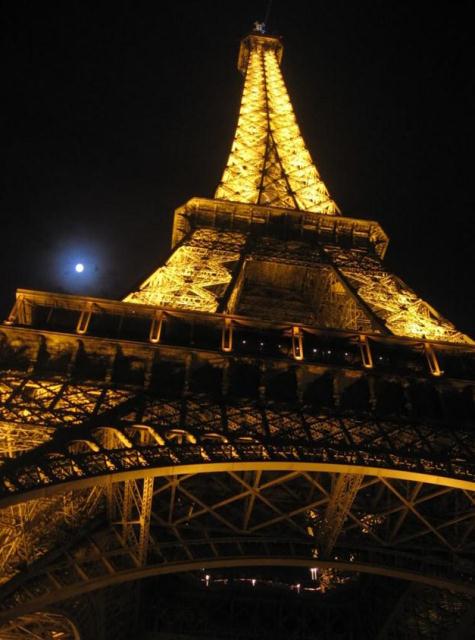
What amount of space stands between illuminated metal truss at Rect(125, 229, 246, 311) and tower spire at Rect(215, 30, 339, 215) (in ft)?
14.9

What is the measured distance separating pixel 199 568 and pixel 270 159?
28.3m

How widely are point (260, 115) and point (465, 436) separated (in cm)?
3284

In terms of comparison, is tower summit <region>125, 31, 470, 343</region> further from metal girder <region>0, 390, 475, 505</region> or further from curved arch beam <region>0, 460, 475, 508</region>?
curved arch beam <region>0, 460, 475, 508</region>

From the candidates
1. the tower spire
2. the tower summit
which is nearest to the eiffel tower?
the tower summit

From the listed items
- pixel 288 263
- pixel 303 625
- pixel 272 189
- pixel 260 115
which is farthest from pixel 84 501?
pixel 260 115

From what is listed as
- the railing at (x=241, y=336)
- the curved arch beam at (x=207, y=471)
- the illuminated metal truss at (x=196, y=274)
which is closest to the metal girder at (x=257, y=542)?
the curved arch beam at (x=207, y=471)

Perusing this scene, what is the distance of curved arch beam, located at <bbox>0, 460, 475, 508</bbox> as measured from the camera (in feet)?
36.9

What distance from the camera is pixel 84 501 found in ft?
53.8

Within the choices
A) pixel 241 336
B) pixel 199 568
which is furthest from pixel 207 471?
pixel 241 336

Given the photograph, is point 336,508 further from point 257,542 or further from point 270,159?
point 270,159

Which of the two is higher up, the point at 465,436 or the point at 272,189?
the point at 272,189

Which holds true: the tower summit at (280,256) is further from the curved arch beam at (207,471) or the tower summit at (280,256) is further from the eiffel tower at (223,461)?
the curved arch beam at (207,471)

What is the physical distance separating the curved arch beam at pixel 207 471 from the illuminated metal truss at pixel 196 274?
783 centimetres

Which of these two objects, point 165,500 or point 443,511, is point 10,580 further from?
point 443,511
